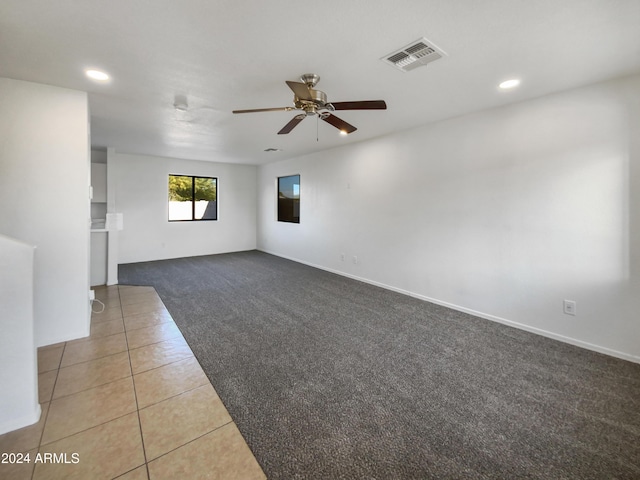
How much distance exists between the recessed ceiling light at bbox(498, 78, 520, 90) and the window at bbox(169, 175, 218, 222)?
259 inches

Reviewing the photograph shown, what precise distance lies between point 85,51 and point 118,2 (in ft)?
2.65

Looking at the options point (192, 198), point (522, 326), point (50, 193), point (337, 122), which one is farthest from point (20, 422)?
point (192, 198)

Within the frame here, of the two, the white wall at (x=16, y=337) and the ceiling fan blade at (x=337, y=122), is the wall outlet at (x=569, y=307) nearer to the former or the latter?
the ceiling fan blade at (x=337, y=122)

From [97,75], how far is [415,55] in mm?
2745

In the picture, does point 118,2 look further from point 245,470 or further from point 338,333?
point 338,333

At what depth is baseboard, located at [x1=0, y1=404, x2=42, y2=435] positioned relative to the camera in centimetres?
166

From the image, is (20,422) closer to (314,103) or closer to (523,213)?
(314,103)

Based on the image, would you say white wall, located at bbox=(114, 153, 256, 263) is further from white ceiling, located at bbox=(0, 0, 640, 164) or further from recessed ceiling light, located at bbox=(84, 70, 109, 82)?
recessed ceiling light, located at bbox=(84, 70, 109, 82)

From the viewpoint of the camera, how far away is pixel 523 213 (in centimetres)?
309

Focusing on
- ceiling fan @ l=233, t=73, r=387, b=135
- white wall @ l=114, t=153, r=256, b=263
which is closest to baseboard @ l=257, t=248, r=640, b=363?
ceiling fan @ l=233, t=73, r=387, b=135

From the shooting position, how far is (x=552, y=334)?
2.94 meters

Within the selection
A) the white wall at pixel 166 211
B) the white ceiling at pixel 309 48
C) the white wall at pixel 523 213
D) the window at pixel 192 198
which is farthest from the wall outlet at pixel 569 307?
the window at pixel 192 198

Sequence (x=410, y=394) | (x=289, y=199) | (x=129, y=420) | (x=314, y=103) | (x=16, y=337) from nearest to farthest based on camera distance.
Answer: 1. (x=16, y=337)
2. (x=129, y=420)
3. (x=410, y=394)
4. (x=314, y=103)
5. (x=289, y=199)

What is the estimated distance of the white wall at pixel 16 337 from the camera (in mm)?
1640
